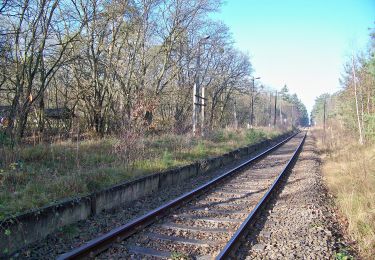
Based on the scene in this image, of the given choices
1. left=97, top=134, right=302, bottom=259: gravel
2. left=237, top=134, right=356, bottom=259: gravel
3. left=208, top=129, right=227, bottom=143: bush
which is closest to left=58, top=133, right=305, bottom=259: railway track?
left=97, top=134, right=302, bottom=259: gravel

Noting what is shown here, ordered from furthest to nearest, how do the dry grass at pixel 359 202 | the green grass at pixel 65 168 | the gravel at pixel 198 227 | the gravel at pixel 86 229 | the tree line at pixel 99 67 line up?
the tree line at pixel 99 67 → the green grass at pixel 65 168 → the dry grass at pixel 359 202 → the gravel at pixel 198 227 → the gravel at pixel 86 229

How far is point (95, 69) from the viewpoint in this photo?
1830cm

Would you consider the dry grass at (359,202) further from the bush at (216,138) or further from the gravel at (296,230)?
the bush at (216,138)

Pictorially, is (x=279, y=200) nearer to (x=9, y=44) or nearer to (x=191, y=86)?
(x=9, y=44)

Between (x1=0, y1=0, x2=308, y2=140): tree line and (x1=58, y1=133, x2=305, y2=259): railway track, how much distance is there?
526 centimetres

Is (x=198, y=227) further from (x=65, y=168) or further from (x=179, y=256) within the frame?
(x=65, y=168)

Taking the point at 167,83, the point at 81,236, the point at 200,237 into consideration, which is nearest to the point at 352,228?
the point at 200,237

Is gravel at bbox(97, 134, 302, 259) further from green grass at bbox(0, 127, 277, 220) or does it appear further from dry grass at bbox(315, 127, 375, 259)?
dry grass at bbox(315, 127, 375, 259)

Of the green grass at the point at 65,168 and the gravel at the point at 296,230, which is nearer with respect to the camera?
the gravel at the point at 296,230

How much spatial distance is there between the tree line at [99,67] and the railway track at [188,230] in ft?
17.2

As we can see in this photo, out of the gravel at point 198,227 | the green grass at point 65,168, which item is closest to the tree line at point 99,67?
the green grass at point 65,168

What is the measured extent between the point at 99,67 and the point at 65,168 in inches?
393

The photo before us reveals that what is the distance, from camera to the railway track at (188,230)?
5422mm

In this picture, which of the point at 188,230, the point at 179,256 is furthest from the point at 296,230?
the point at 179,256
